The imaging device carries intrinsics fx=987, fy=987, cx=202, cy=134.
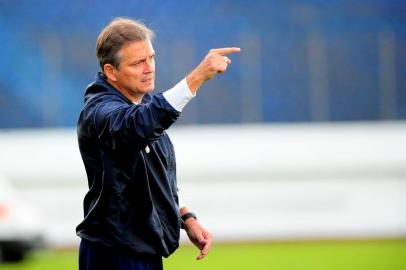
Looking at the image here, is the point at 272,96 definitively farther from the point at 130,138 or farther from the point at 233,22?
the point at 130,138

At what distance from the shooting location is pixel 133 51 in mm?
3650

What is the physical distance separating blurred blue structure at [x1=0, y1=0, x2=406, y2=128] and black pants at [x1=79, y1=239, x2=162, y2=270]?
818 centimetres

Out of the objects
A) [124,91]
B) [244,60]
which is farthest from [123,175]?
[244,60]

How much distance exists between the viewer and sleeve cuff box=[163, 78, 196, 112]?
3.34 metres

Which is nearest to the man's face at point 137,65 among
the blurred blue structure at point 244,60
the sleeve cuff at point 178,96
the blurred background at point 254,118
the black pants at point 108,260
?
the sleeve cuff at point 178,96

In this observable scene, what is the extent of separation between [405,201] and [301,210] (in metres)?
1.21

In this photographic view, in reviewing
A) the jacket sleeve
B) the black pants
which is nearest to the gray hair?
the jacket sleeve

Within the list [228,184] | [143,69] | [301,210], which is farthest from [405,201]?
[143,69]

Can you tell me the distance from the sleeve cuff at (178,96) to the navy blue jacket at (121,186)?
6.4 inches

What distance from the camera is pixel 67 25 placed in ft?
39.8

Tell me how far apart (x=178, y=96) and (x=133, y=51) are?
0.40 m

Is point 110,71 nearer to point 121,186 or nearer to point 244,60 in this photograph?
point 121,186

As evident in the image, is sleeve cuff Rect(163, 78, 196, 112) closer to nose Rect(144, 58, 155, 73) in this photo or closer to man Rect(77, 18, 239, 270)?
man Rect(77, 18, 239, 270)

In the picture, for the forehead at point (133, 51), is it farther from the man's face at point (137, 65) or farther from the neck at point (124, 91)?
the neck at point (124, 91)
